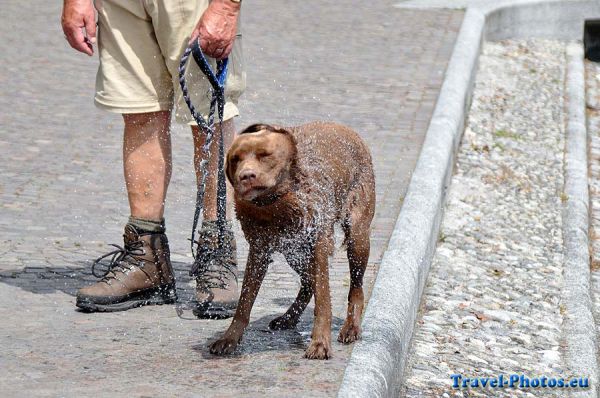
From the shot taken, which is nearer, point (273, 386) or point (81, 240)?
point (273, 386)

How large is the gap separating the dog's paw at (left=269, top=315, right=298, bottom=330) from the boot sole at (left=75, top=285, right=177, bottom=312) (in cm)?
61

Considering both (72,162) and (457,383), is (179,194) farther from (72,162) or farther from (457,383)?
(457,383)

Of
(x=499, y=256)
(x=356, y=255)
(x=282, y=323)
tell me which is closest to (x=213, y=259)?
(x=282, y=323)

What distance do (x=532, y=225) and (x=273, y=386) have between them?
149 inches

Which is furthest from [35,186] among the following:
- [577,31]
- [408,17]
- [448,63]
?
[577,31]

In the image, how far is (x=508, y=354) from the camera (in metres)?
5.61

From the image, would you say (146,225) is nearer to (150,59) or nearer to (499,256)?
(150,59)

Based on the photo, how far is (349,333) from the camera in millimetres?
4676

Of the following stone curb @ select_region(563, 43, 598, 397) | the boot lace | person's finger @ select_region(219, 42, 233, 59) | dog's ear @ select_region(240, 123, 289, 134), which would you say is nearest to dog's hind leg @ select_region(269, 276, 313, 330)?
the boot lace

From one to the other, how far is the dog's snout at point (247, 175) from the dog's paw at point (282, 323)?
99 centimetres

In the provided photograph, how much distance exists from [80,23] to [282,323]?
155cm

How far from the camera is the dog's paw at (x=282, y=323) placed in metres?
4.91

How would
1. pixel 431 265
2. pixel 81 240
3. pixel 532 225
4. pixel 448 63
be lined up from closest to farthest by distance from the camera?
pixel 81 240 → pixel 431 265 → pixel 532 225 → pixel 448 63

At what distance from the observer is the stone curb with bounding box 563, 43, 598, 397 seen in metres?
5.65
